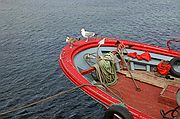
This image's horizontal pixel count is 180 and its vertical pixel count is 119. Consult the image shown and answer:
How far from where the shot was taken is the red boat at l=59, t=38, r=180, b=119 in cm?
859

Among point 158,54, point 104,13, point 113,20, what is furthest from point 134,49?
point 104,13

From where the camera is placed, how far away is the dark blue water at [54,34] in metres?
13.1

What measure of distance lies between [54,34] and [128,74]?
15498mm

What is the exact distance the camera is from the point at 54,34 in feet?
81.4

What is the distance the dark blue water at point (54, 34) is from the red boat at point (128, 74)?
2.86m

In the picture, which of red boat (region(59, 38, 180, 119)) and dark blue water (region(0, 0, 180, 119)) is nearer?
red boat (region(59, 38, 180, 119))

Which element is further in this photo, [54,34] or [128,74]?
[54,34]

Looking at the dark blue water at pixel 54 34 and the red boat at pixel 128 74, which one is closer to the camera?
the red boat at pixel 128 74

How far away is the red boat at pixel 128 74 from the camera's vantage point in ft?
28.2

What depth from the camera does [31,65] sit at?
58.7ft

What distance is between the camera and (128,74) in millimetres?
10852

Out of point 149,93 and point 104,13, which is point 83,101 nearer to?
point 149,93

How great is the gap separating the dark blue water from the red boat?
286cm

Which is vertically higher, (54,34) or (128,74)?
(128,74)
